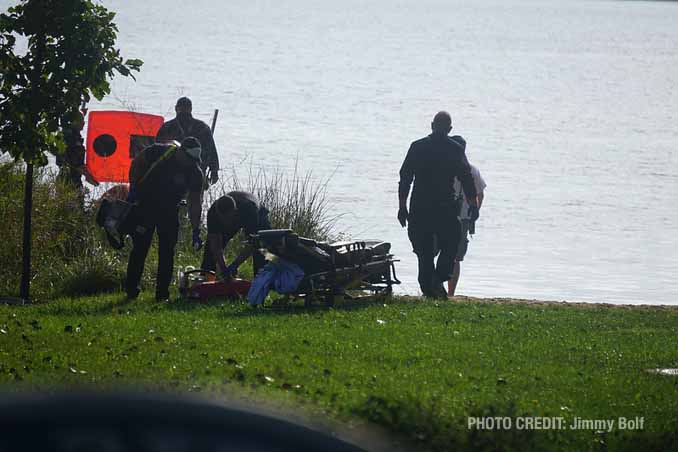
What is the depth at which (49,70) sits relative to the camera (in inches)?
486

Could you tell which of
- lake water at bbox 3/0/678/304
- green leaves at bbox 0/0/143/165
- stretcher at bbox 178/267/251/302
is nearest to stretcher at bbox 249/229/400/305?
stretcher at bbox 178/267/251/302

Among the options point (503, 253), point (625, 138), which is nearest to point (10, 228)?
point (503, 253)

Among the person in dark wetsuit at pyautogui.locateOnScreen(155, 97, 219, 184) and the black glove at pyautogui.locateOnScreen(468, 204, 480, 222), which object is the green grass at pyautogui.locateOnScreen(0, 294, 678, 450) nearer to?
the black glove at pyautogui.locateOnScreen(468, 204, 480, 222)

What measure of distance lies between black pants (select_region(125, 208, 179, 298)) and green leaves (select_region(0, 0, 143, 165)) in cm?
106

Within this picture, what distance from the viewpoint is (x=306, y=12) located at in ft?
489

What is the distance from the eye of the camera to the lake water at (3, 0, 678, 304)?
78.0 feet

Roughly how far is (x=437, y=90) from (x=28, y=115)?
5657cm

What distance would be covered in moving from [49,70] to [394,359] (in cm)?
487

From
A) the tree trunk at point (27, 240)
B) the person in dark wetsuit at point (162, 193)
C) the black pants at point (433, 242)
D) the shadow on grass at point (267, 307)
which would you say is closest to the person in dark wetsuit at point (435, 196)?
the black pants at point (433, 242)

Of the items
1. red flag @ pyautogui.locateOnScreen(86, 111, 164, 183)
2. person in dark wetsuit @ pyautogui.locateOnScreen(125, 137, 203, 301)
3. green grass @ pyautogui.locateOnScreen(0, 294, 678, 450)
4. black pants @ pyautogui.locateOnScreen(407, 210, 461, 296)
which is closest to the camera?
green grass @ pyautogui.locateOnScreen(0, 294, 678, 450)

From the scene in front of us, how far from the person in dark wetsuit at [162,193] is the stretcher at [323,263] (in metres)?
0.77

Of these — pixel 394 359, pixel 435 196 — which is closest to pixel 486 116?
pixel 435 196

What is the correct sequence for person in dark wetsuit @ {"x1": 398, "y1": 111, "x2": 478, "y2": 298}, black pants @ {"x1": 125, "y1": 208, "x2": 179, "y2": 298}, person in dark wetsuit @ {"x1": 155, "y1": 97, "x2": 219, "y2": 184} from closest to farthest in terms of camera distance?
black pants @ {"x1": 125, "y1": 208, "x2": 179, "y2": 298} → person in dark wetsuit @ {"x1": 398, "y1": 111, "x2": 478, "y2": 298} → person in dark wetsuit @ {"x1": 155, "y1": 97, "x2": 219, "y2": 184}

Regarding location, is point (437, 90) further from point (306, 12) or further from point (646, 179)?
point (306, 12)
